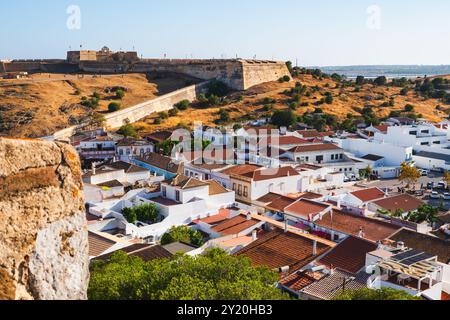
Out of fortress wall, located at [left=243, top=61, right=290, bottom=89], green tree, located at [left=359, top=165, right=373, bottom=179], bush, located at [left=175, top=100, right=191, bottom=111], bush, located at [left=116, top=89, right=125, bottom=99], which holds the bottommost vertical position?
green tree, located at [left=359, top=165, right=373, bottom=179]

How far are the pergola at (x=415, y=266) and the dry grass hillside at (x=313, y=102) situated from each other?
2757cm

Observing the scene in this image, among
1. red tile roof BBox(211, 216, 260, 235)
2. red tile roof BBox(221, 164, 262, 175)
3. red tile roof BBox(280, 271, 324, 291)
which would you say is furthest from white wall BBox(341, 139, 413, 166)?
red tile roof BBox(280, 271, 324, 291)

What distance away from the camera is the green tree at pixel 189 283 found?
20.0 feet

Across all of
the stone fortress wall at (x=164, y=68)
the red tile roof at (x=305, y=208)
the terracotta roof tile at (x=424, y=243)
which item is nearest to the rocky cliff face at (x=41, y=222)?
the terracotta roof tile at (x=424, y=243)

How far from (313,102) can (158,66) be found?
16.6m

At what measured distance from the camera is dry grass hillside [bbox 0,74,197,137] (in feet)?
111

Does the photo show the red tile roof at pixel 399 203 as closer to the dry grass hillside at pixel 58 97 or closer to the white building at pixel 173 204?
the white building at pixel 173 204

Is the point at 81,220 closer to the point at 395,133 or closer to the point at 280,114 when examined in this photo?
the point at 395,133

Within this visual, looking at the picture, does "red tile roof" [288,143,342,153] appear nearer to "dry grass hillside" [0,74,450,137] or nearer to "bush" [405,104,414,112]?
"dry grass hillside" [0,74,450,137]

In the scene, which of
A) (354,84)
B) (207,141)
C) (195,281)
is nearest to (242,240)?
(195,281)

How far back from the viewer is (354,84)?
183 feet

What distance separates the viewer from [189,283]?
20.8 ft

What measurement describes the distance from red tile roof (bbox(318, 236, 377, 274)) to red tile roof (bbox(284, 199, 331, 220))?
12.0 ft
